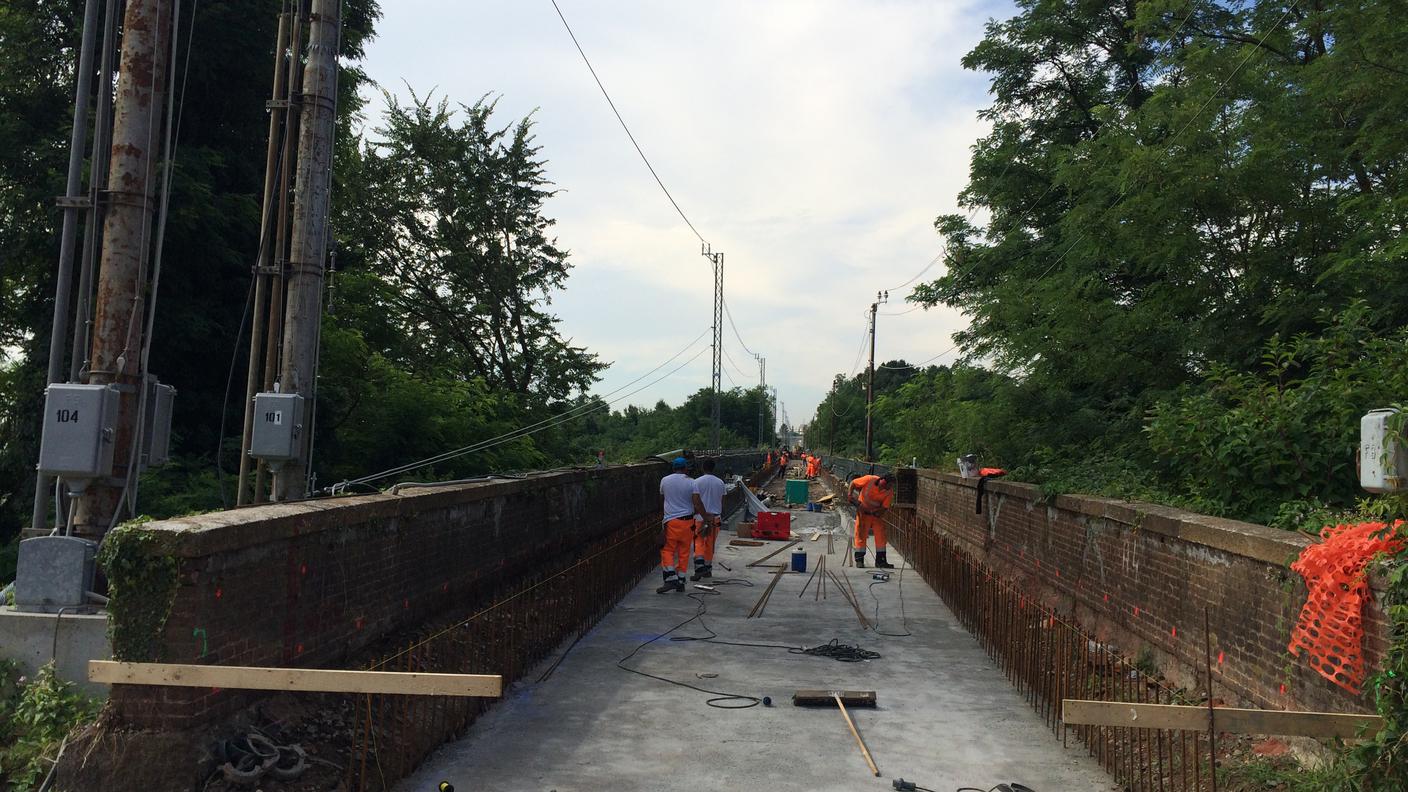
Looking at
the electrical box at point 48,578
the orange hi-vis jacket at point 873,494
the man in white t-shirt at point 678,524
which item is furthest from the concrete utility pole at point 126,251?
the orange hi-vis jacket at point 873,494

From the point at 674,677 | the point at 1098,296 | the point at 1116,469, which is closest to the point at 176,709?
the point at 674,677

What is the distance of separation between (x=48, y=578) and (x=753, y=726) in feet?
16.0

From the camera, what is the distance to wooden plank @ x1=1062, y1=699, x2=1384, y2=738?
14.2 ft

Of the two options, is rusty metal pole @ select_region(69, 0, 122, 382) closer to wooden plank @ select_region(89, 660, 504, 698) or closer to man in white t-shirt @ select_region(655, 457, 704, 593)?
wooden plank @ select_region(89, 660, 504, 698)

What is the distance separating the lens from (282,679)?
182 inches

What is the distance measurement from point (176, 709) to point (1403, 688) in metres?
5.81

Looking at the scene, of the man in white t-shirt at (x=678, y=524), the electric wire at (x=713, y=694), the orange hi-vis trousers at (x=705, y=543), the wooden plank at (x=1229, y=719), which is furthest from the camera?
the orange hi-vis trousers at (x=705, y=543)

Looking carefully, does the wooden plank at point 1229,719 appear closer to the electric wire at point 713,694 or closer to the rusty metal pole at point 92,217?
the electric wire at point 713,694

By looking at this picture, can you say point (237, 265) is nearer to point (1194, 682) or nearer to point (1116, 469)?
point (1116, 469)

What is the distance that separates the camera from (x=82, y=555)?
6352 mm

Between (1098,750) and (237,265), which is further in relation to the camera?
(237,265)

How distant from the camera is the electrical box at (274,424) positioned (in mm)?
7789

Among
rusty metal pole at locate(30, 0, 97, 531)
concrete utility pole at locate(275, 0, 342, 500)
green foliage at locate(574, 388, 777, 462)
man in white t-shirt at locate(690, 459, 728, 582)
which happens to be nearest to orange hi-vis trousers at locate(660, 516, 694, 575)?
man in white t-shirt at locate(690, 459, 728, 582)

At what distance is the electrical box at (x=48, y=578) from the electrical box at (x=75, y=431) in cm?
51
